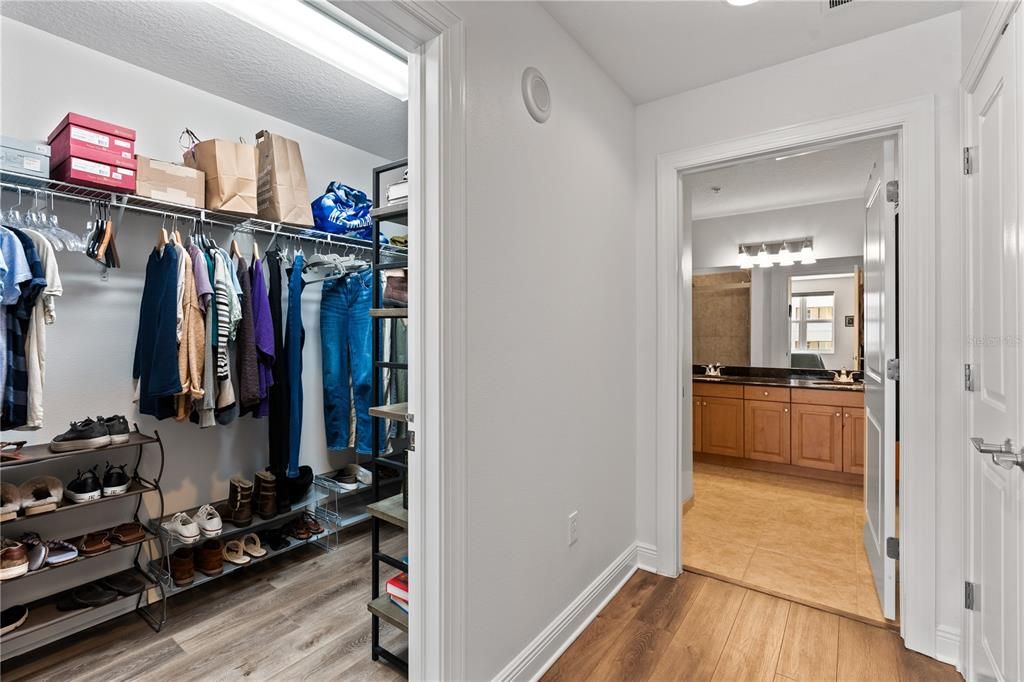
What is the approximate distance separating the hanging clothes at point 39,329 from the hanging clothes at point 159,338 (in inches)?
13.8

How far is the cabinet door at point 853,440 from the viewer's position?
4.00 m

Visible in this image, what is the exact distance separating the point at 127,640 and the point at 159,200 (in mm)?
1886

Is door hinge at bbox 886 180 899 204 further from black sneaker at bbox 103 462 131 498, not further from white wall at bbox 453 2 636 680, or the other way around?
black sneaker at bbox 103 462 131 498

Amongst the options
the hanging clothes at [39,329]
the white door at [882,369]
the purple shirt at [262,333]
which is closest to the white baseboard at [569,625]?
the white door at [882,369]

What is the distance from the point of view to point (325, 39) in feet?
6.79

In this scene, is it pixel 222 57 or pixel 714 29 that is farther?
pixel 222 57

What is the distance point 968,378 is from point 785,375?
3228 mm

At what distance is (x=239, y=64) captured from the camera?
231 centimetres

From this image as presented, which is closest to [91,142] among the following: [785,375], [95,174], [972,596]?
[95,174]

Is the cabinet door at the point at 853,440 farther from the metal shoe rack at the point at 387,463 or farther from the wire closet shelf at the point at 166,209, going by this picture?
the wire closet shelf at the point at 166,209

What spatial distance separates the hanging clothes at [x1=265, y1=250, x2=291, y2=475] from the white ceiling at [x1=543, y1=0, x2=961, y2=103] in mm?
1909

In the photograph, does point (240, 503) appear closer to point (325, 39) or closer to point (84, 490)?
point (84, 490)

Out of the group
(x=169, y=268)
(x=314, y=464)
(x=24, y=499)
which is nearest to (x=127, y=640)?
(x=24, y=499)

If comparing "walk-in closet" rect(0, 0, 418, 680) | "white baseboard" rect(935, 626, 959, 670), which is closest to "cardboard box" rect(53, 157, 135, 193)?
"walk-in closet" rect(0, 0, 418, 680)
